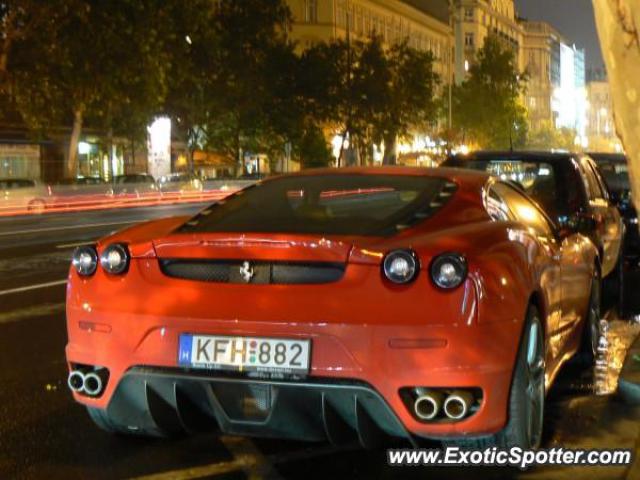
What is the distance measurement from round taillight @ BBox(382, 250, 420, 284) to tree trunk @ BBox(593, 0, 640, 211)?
2.96ft

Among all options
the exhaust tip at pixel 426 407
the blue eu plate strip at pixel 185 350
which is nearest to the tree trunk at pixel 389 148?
the blue eu plate strip at pixel 185 350

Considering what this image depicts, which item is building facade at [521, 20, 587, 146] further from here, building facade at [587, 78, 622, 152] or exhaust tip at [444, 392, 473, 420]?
exhaust tip at [444, 392, 473, 420]

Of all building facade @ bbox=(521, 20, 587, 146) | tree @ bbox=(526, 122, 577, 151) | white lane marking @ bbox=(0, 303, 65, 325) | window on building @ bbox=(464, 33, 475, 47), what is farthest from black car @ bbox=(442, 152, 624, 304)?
building facade @ bbox=(521, 20, 587, 146)

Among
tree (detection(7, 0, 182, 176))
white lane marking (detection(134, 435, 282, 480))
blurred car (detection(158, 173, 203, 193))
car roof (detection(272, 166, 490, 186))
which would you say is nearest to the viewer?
white lane marking (detection(134, 435, 282, 480))

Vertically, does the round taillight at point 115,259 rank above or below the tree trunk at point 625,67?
below

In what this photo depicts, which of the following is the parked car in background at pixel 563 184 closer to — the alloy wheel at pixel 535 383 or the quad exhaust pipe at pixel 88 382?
the alloy wheel at pixel 535 383

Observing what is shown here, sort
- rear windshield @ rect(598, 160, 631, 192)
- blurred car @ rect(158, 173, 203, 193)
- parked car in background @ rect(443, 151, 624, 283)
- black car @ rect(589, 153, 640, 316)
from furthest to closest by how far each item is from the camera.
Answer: blurred car @ rect(158, 173, 203, 193), rear windshield @ rect(598, 160, 631, 192), black car @ rect(589, 153, 640, 316), parked car in background @ rect(443, 151, 624, 283)

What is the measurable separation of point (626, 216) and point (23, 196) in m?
22.5

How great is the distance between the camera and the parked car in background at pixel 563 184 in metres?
7.83

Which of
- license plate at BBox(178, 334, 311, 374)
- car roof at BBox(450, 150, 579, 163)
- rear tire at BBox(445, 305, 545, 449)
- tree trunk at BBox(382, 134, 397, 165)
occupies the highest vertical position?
tree trunk at BBox(382, 134, 397, 165)

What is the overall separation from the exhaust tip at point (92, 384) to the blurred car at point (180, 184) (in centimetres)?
3502

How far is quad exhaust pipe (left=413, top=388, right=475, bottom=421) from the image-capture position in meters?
3.92

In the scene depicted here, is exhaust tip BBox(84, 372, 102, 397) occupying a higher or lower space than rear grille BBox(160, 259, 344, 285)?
lower

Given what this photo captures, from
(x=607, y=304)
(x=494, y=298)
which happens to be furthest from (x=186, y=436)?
(x=607, y=304)
